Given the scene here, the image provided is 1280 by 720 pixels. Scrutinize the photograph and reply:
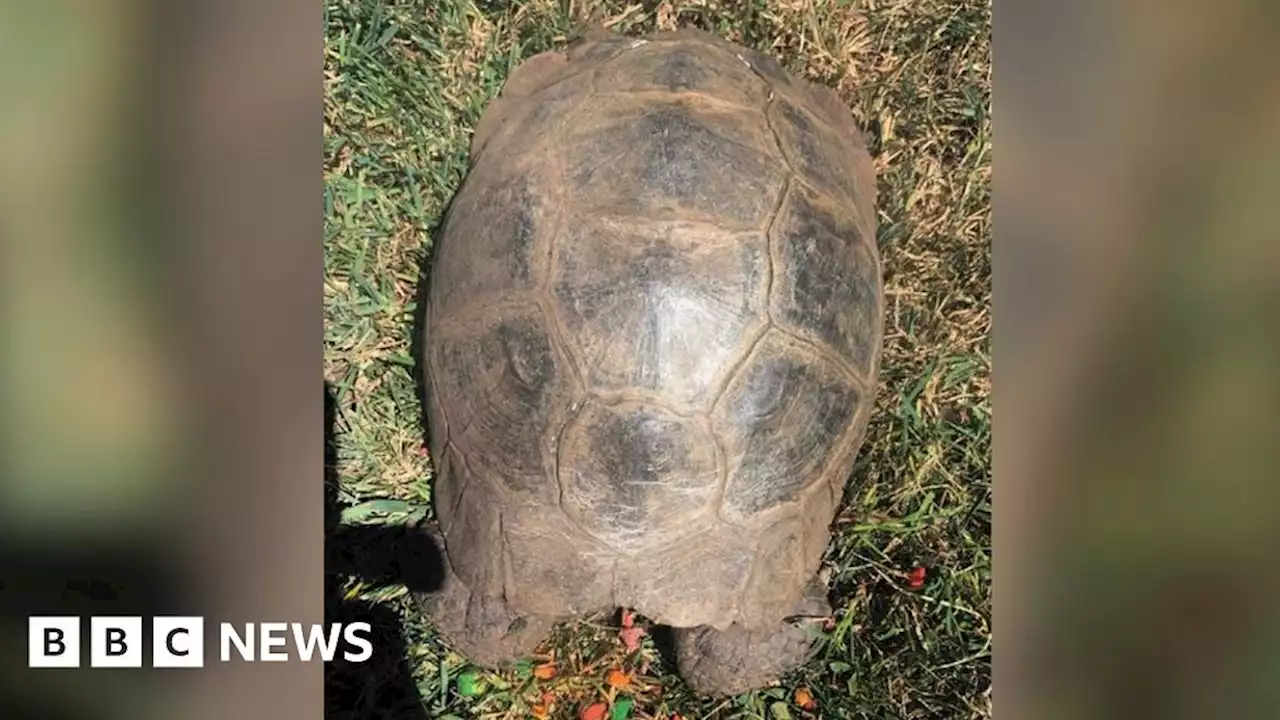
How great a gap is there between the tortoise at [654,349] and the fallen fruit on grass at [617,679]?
23.8 inches

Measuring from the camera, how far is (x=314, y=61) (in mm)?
1204

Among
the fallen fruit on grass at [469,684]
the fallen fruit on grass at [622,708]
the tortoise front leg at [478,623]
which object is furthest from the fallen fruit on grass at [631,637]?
the fallen fruit on grass at [469,684]

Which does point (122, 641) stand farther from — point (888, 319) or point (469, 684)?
point (888, 319)

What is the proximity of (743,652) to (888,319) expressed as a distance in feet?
3.16

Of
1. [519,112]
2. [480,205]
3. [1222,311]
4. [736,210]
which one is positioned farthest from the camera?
[519,112]

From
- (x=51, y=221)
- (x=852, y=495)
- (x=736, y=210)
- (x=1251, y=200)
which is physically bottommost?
(x=852, y=495)

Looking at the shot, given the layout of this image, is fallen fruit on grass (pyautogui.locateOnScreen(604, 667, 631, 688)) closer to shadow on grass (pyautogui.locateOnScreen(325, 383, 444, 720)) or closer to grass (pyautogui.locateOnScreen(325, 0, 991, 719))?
grass (pyautogui.locateOnScreen(325, 0, 991, 719))

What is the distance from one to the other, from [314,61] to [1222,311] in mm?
1142

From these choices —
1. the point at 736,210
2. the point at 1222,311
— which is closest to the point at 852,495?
the point at 736,210

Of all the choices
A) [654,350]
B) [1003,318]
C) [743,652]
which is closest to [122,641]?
[654,350]

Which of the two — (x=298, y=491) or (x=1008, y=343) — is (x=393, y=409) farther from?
(x=1008, y=343)

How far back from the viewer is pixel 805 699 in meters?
2.47

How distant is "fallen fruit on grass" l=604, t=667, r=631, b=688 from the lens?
2484 millimetres

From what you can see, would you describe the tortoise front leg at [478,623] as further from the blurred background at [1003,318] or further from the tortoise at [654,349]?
the blurred background at [1003,318]
